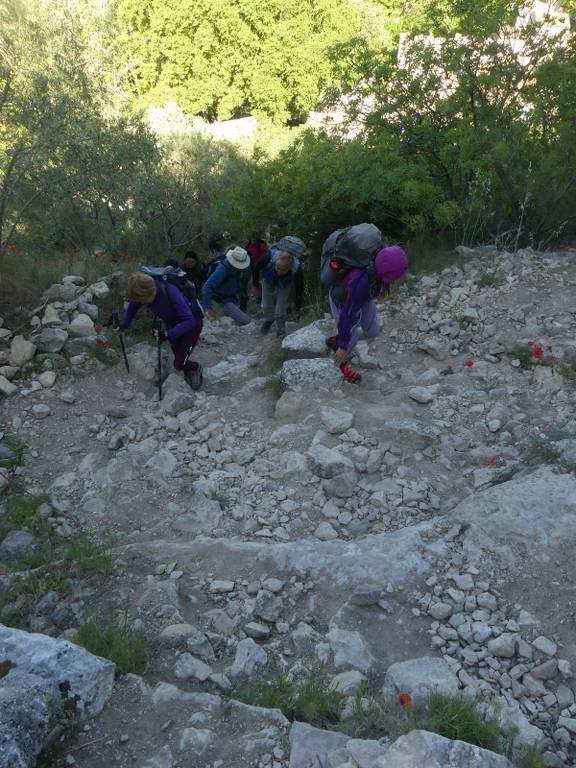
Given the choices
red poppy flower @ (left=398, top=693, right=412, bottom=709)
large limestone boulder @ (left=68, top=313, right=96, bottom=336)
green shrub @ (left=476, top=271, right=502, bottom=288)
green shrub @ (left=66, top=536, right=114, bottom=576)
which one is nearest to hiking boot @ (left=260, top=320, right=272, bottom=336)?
large limestone boulder @ (left=68, top=313, right=96, bottom=336)

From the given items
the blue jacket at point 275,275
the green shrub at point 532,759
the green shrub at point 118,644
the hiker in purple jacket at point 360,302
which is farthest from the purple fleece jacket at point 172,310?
the green shrub at point 532,759

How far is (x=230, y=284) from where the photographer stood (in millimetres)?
7625

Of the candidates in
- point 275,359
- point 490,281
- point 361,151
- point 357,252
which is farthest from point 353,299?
point 361,151

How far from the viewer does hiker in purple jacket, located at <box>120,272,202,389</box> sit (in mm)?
5785

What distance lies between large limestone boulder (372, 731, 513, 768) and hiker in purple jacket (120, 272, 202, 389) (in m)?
4.46

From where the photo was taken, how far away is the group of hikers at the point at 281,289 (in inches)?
212

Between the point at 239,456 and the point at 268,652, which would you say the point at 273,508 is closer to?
the point at 239,456

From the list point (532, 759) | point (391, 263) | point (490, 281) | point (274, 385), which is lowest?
point (532, 759)

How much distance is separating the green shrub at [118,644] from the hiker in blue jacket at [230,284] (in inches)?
184

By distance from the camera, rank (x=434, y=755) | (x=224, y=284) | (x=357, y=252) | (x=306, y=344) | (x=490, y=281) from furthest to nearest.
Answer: (x=224, y=284) < (x=490, y=281) < (x=306, y=344) < (x=357, y=252) < (x=434, y=755)

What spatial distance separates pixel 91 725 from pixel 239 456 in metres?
2.80

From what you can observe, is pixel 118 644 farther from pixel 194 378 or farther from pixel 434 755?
pixel 194 378

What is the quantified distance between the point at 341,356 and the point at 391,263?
1178 mm

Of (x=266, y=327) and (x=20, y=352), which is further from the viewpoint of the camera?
(x=266, y=327)
